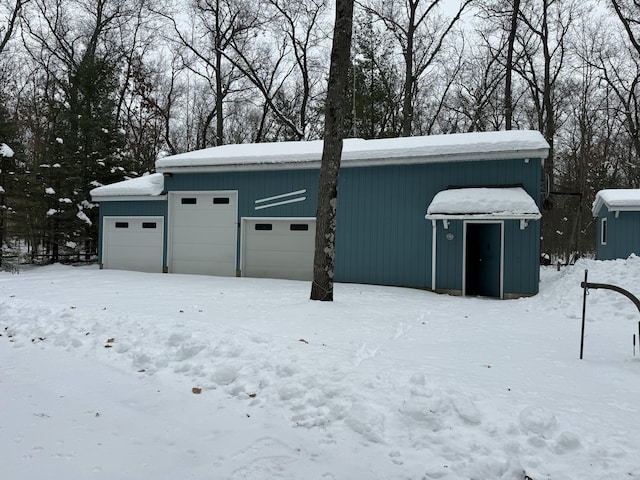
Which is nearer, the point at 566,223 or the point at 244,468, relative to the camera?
the point at 244,468

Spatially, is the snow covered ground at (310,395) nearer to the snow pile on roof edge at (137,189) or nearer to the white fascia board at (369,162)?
the white fascia board at (369,162)

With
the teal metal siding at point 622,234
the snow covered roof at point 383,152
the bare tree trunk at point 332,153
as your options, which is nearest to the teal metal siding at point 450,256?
the snow covered roof at point 383,152

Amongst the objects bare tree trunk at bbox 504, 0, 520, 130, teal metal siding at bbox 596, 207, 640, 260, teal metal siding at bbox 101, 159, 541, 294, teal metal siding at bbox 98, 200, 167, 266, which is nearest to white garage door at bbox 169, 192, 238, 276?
teal metal siding at bbox 98, 200, 167, 266

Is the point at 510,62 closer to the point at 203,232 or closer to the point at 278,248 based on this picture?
the point at 278,248

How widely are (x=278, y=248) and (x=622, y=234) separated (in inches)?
417

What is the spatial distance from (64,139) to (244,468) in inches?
723

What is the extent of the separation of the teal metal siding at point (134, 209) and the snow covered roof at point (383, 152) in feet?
3.78

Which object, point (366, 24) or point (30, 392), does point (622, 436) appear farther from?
point (366, 24)

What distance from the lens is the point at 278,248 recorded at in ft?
40.9

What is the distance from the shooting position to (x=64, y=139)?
57.1 ft

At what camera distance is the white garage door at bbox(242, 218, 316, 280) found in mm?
12172

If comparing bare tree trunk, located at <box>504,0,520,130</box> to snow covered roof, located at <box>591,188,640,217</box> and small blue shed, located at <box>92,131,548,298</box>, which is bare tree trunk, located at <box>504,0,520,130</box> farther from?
small blue shed, located at <box>92,131,548,298</box>

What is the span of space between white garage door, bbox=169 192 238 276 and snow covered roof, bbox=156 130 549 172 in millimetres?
936

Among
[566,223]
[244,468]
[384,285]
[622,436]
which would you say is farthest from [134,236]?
[566,223]
